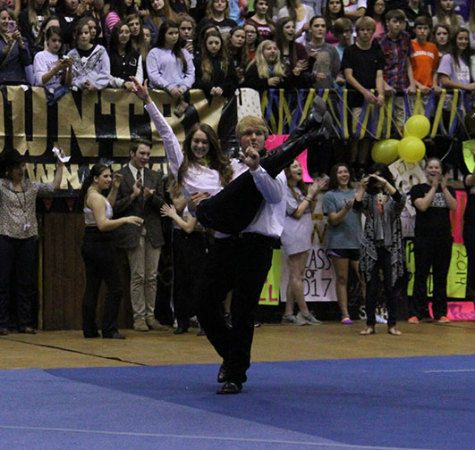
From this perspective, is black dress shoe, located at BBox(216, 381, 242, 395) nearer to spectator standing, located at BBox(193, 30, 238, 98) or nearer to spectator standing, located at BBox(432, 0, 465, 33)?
spectator standing, located at BBox(193, 30, 238, 98)

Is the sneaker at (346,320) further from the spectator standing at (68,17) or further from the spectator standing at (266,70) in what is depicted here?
the spectator standing at (68,17)

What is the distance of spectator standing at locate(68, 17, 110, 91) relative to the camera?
14.6 m

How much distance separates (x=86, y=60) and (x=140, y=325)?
11.2ft

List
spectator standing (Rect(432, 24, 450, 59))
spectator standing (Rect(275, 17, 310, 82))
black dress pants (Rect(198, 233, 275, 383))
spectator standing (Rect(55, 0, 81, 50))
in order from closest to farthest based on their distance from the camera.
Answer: black dress pants (Rect(198, 233, 275, 383)), spectator standing (Rect(55, 0, 81, 50)), spectator standing (Rect(275, 17, 310, 82)), spectator standing (Rect(432, 24, 450, 59))

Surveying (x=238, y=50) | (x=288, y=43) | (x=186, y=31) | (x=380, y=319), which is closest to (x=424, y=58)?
(x=288, y=43)

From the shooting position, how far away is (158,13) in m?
17.0

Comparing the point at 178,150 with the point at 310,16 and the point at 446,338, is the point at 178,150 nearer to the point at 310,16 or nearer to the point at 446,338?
the point at 446,338

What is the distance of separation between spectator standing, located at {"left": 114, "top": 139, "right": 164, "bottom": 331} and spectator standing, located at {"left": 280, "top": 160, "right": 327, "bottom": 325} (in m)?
1.86

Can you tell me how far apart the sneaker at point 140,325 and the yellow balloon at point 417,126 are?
15.5ft

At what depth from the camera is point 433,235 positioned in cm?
1600

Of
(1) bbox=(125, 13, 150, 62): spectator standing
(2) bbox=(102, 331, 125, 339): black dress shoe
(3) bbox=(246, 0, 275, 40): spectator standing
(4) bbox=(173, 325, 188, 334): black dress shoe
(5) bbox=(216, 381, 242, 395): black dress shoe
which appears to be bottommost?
(4) bbox=(173, 325, 188, 334): black dress shoe

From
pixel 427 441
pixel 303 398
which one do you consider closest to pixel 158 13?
pixel 303 398

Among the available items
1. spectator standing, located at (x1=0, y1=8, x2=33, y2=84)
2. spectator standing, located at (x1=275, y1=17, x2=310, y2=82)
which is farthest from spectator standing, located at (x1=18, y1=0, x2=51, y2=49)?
spectator standing, located at (x1=275, y1=17, x2=310, y2=82)

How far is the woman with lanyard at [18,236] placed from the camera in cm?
1397
